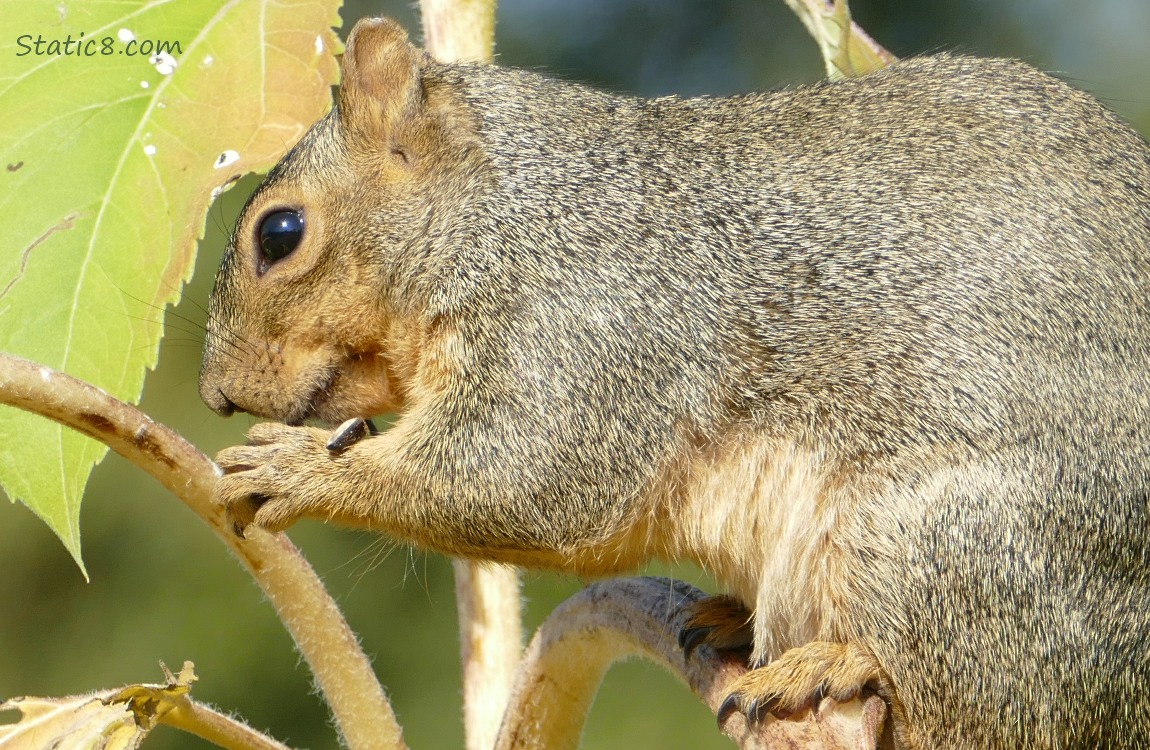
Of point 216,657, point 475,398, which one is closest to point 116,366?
point 475,398

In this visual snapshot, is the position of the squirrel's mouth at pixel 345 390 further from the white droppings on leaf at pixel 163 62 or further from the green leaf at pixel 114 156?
the white droppings on leaf at pixel 163 62

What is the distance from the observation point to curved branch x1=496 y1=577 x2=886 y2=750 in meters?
1.67

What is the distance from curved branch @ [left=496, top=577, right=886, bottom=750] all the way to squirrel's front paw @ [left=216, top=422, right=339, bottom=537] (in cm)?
35

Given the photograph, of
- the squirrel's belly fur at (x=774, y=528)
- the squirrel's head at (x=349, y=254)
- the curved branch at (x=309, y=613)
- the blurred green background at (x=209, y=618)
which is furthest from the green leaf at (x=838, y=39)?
the blurred green background at (x=209, y=618)

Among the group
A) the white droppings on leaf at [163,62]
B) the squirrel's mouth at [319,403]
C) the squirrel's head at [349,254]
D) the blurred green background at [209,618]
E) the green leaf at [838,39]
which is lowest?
the blurred green background at [209,618]

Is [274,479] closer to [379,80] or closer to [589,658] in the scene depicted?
[589,658]

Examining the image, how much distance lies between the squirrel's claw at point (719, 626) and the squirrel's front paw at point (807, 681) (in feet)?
0.54

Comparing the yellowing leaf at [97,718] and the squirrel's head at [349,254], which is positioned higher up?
the squirrel's head at [349,254]

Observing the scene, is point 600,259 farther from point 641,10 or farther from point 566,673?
point 641,10

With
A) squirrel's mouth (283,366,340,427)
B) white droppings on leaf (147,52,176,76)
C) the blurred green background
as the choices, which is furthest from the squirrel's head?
the blurred green background

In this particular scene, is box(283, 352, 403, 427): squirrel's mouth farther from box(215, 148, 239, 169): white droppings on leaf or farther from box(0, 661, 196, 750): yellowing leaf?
box(0, 661, 196, 750): yellowing leaf

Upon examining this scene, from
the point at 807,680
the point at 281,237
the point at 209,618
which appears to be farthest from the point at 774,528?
the point at 209,618

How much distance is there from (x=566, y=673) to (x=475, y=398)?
14.6 inches

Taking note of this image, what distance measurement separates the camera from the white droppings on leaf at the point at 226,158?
66.5 inches
